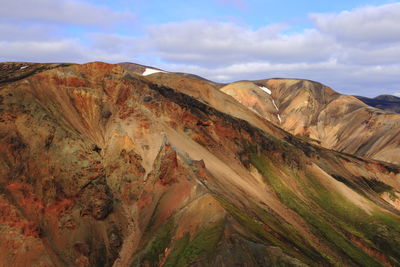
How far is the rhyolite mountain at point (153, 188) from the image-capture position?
1769 inches

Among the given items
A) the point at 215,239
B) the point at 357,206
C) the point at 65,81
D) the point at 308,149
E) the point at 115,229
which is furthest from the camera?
the point at 308,149

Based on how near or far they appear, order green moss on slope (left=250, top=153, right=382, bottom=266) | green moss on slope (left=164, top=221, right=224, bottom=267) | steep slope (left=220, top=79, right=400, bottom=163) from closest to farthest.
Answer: green moss on slope (left=164, top=221, right=224, bottom=267) → green moss on slope (left=250, top=153, right=382, bottom=266) → steep slope (left=220, top=79, right=400, bottom=163)

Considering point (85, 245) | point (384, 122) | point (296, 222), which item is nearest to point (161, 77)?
point (296, 222)

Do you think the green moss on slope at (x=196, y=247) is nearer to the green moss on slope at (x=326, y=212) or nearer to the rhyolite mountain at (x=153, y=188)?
the rhyolite mountain at (x=153, y=188)

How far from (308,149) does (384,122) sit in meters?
85.9

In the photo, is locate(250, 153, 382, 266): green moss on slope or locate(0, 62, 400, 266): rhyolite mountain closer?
locate(0, 62, 400, 266): rhyolite mountain

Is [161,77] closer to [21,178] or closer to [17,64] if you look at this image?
[17,64]

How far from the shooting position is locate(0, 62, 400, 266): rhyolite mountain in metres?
44.9

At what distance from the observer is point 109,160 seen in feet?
193

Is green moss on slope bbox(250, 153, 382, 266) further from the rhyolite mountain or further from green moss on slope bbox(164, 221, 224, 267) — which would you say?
green moss on slope bbox(164, 221, 224, 267)

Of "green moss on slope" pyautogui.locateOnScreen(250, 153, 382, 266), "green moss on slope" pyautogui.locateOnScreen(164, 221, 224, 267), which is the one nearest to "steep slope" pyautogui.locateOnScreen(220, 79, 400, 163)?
"green moss on slope" pyautogui.locateOnScreen(250, 153, 382, 266)

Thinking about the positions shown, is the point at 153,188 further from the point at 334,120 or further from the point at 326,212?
the point at 334,120

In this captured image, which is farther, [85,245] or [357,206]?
[357,206]

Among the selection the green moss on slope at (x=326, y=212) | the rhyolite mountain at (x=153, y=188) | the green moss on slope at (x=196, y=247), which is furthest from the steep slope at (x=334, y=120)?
the green moss on slope at (x=196, y=247)
